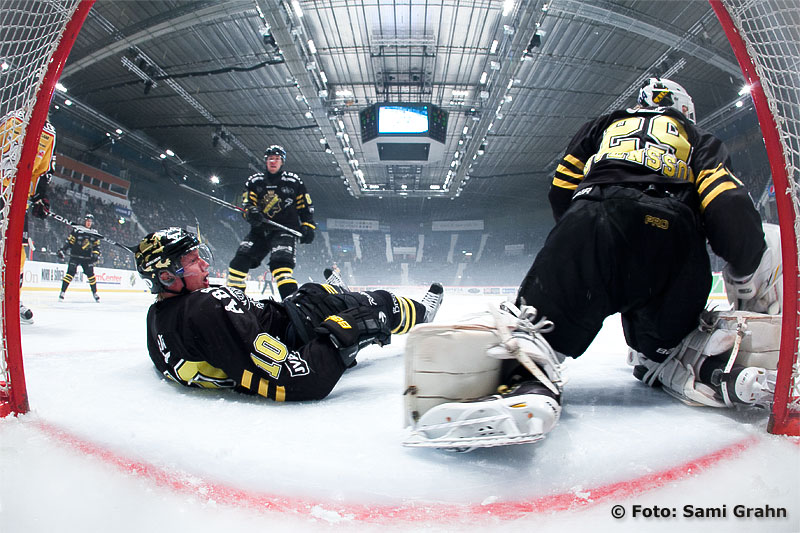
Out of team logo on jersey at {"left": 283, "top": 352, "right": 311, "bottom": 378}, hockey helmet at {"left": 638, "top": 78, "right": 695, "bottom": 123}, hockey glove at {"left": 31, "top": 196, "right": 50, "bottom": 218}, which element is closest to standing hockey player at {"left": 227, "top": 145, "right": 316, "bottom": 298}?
hockey glove at {"left": 31, "top": 196, "right": 50, "bottom": 218}

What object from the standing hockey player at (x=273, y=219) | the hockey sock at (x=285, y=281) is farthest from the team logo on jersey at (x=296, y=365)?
the standing hockey player at (x=273, y=219)

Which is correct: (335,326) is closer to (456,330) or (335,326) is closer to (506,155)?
(456,330)

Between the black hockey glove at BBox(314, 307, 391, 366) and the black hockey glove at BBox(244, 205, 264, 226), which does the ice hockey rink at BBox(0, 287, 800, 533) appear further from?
the black hockey glove at BBox(244, 205, 264, 226)

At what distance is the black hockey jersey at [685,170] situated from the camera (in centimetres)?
96

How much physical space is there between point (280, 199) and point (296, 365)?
279 centimetres

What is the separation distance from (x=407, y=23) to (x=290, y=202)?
5272 millimetres

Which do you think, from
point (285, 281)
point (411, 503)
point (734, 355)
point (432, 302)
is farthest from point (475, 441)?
point (285, 281)

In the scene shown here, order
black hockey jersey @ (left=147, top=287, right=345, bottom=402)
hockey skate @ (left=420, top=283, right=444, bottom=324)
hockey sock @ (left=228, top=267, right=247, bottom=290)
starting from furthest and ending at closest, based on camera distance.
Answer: hockey sock @ (left=228, top=267, right=247, bottom=290), hockey skate @ (left=420, top=283, right=444, bottom=324), black hockey jersey @ (left=147, top=287, right=345, bottom=402)

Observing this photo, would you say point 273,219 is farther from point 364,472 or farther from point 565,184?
point 364,472

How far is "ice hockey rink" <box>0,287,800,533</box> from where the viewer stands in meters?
0.51

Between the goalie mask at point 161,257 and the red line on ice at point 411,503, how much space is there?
688 millimetres

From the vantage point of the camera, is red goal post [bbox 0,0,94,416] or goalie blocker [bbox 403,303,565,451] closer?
goalie blocker [bbox 403,303,565,451]

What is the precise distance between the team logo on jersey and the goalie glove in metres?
1.20

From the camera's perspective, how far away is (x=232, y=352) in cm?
109
